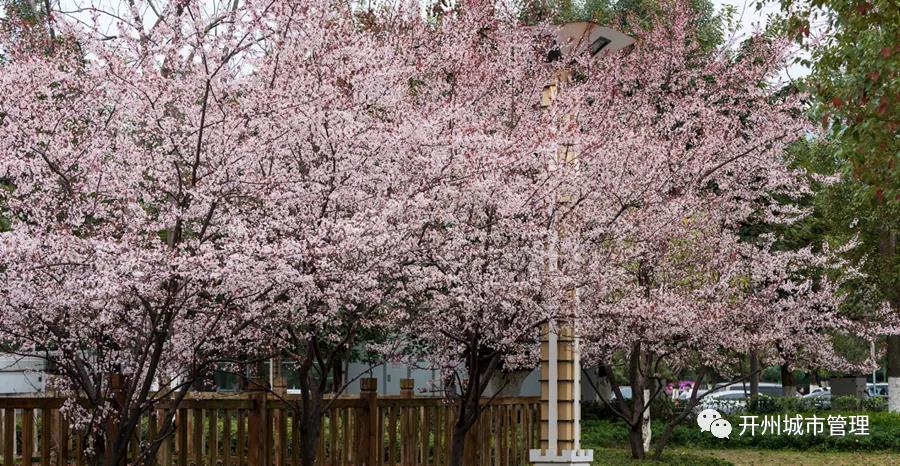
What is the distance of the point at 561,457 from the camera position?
34.7 feet

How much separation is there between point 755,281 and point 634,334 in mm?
3213

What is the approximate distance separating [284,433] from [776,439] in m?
14.5

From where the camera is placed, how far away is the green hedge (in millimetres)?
21547

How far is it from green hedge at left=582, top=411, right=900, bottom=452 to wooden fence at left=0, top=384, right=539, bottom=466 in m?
8.87

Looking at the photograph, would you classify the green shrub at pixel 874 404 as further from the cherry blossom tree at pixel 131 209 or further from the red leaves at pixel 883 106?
the cherry blossom tree at pixel 131 209

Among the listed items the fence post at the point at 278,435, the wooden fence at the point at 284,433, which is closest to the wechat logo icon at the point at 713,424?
the wooden fence at the point at 284,433

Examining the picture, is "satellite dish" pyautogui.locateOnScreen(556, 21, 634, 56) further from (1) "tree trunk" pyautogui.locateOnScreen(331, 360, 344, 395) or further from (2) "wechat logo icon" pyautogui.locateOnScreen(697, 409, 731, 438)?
(2) "wechat logo icon" pyautogui.locateOnScreen(697, 409, 731, 438)

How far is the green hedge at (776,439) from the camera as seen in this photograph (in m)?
21.5

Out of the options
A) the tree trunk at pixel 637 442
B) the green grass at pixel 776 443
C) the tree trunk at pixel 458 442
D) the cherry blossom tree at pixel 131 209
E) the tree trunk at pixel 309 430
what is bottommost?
the green grass at pixel 776 443

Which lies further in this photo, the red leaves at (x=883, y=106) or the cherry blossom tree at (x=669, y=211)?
the cherry blossom tree at (x=669, y=211)

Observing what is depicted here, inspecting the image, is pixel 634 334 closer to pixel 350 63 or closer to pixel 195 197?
pixel 350 63

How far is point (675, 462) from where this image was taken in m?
14.8

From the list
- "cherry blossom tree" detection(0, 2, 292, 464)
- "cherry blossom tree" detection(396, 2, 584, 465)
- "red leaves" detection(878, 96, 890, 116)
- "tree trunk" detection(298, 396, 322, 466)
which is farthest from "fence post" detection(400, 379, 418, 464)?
"red leaves" detection(878, 96, 890, 116)

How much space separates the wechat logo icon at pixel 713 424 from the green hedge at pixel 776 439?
0.13 m
